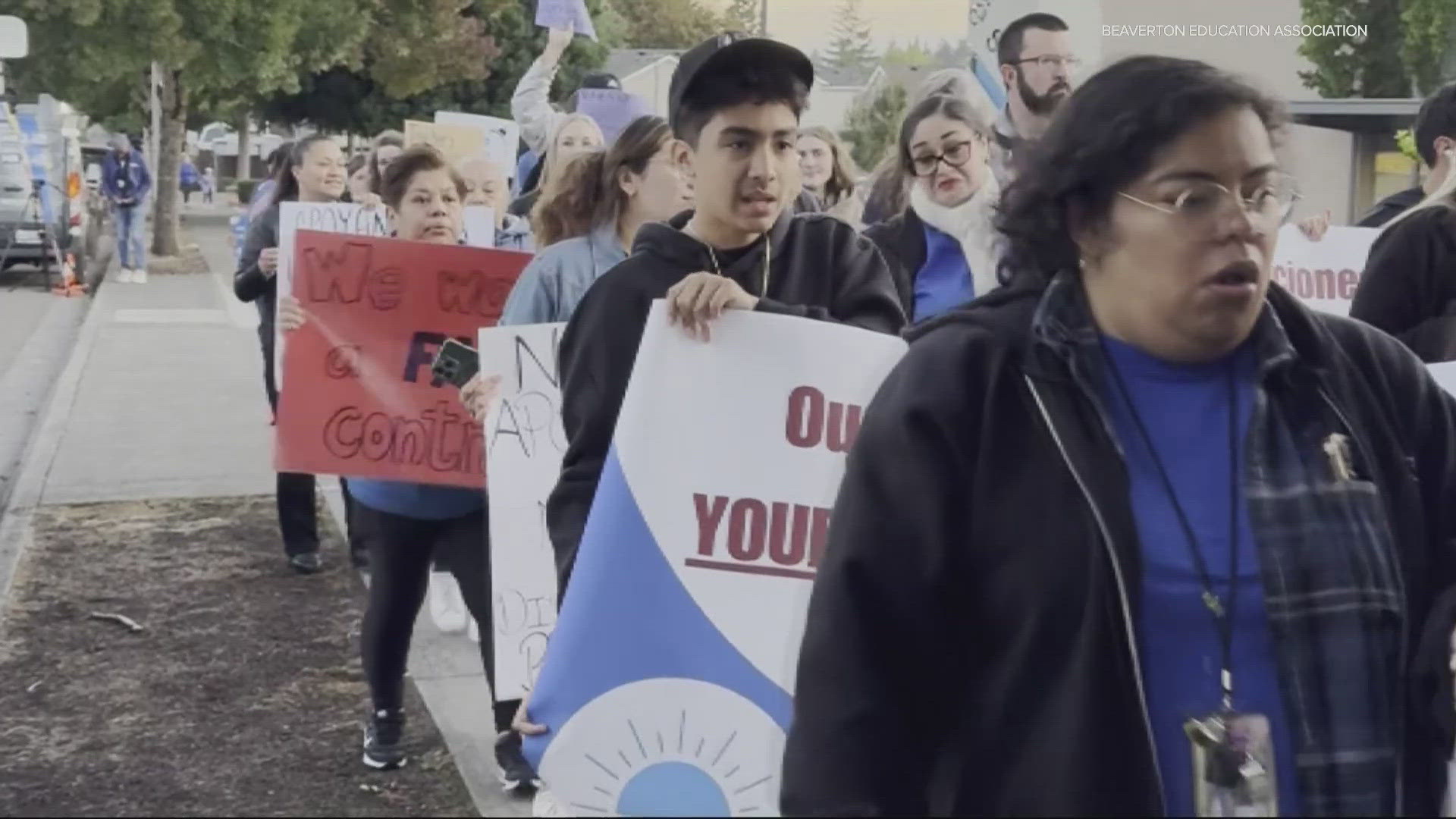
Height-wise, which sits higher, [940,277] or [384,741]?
[940,277]

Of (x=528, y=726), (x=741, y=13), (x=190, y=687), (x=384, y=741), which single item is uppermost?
(x=741, y=13)

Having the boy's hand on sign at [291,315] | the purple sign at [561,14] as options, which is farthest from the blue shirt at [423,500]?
the purple sign at [561,14]

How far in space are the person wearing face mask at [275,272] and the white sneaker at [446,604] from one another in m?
0.59

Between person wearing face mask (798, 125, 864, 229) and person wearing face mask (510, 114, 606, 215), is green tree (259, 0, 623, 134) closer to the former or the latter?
person wearing face mask (798, 125, 864, 229)

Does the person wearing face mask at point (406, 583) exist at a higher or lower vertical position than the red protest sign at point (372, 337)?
lower

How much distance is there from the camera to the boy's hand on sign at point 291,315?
19.1 ft

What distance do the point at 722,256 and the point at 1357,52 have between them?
2721cm

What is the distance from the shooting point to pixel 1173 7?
1152 inches

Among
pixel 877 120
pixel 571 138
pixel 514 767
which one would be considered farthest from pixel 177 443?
pixel 877 120

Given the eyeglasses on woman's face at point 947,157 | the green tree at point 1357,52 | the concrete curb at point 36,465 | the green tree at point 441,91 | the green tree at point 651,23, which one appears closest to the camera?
the eyeglasses on woman's face at point 947,157

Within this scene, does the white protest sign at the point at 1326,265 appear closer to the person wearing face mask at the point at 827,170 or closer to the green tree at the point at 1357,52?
the person wearing face mask at the point at 827,170

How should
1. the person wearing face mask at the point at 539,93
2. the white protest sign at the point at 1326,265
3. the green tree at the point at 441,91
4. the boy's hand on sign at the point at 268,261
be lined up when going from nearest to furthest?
the white protest sign at the point at 1326,265 → the boy's hand on sign at the point at 268,261 → the person wearing face mask at the point at 539,93 → the green tree at the point at 441,91

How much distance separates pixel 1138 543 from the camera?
1.93m

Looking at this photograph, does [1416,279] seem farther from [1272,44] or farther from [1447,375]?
[1272,44]
